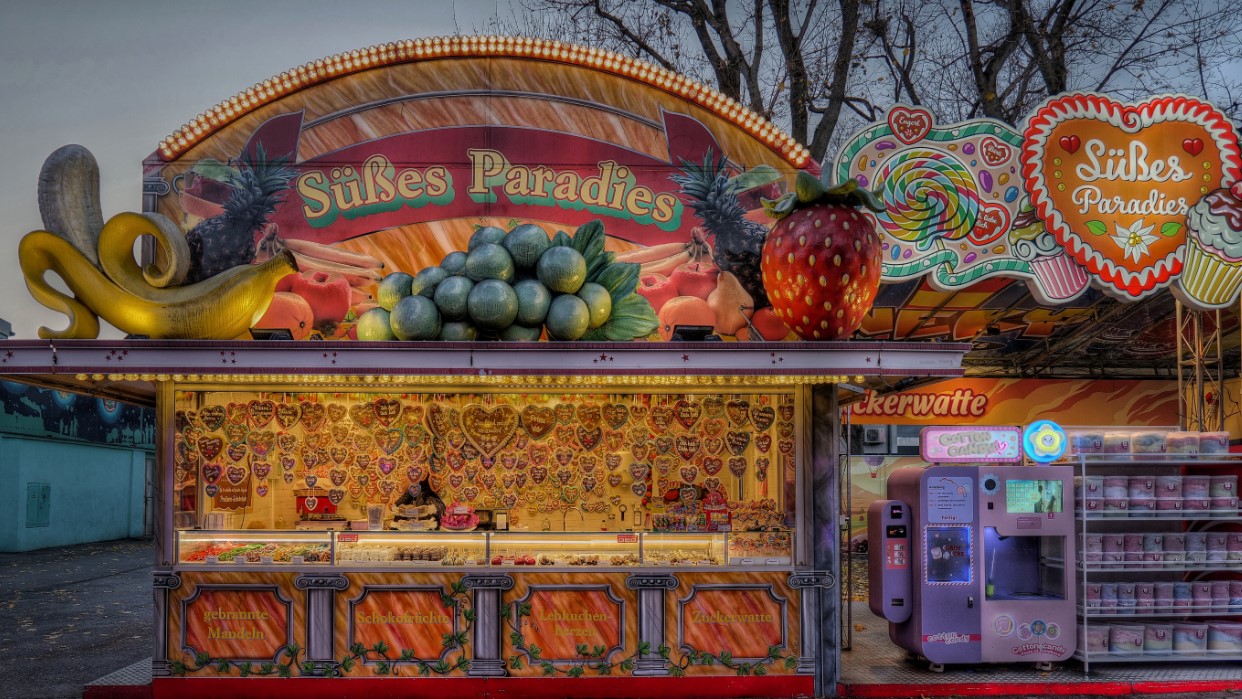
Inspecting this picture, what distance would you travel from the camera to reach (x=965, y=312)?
1328 cm

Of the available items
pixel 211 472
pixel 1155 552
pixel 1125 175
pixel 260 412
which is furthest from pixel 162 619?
pixel 1125 175

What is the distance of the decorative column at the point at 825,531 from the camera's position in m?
8.69

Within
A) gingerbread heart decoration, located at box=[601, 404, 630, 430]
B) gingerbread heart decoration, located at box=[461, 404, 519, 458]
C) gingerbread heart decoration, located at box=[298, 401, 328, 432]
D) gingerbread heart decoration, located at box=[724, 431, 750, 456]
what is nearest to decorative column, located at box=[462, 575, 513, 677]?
gingerbread heart decoration, located at box=[461, 404, 519, 458]

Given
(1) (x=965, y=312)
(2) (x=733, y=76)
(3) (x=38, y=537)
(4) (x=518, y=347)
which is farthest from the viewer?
(3) (x=38, y=537)

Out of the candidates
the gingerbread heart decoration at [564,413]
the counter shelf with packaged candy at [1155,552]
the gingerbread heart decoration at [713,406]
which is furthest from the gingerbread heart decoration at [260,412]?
the counter shelf with packaged candy at [1155,552]

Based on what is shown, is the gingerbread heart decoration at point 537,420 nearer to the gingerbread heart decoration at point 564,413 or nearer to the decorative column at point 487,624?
the gingerbread heart decoration at point 564,413

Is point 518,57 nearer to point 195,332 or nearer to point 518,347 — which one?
point 518,347

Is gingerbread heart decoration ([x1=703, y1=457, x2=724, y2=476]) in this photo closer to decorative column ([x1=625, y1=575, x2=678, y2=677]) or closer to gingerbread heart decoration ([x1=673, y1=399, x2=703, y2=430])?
gingerbread heart decoration ([x1=673, y1=399, x2=703, y2=430])

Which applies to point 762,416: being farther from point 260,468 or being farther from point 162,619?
point 162,619

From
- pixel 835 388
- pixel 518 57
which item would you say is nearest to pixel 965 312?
pixel 835 388

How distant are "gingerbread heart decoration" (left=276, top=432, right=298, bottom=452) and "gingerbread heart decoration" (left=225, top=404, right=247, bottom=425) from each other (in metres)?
0.41

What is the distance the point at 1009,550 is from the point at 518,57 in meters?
7.43

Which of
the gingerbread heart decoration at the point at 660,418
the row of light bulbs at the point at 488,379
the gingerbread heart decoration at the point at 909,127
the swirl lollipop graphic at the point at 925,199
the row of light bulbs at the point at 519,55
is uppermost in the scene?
the row of light bulbs at the point at 519,55

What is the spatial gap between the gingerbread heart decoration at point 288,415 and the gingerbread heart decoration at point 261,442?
6.3 inches
